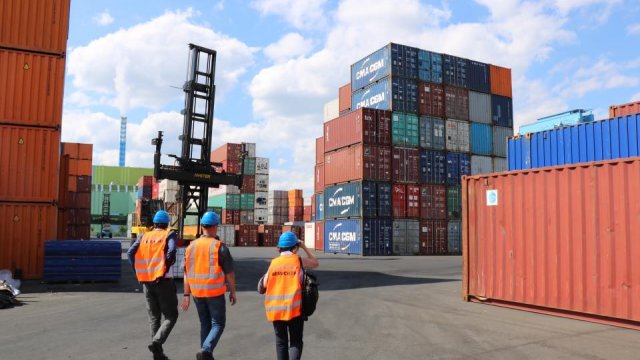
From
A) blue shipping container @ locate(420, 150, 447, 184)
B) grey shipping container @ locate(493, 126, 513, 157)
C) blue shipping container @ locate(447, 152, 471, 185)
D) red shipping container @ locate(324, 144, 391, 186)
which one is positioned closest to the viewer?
red shipping container @ locate(324, 144, 391, 186)

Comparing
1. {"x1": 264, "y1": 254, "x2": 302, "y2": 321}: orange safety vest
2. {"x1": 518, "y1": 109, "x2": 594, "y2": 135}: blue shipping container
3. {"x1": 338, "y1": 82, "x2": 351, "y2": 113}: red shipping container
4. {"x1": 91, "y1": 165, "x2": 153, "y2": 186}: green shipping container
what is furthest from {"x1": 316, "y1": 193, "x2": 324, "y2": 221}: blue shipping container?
{"x1": 91, "y1": 165, "x2": 153, "y2": 186}: green shipping container

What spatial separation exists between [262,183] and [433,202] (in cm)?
2814

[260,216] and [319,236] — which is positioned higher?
[260,216]

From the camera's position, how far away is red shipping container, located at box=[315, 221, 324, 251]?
38500 mm

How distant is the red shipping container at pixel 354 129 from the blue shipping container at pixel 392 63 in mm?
3142

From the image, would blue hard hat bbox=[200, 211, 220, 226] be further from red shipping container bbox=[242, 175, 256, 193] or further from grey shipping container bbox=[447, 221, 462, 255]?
red shipping container bbox=[242, 175, 256, 193]

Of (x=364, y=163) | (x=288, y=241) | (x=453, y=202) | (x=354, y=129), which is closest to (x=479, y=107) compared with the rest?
(x=453, y=202)

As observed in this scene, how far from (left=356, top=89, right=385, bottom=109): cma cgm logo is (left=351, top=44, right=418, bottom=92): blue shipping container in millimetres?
803

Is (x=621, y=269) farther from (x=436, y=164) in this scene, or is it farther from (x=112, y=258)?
(x=436, y=164)

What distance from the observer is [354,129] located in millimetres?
32625

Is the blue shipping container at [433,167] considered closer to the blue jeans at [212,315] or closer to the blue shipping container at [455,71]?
the blue shipping container at [455,71]

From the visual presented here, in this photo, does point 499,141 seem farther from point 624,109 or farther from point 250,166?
point 250,166

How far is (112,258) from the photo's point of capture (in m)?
14.7

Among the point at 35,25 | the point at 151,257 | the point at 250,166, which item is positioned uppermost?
the point at 35,25
